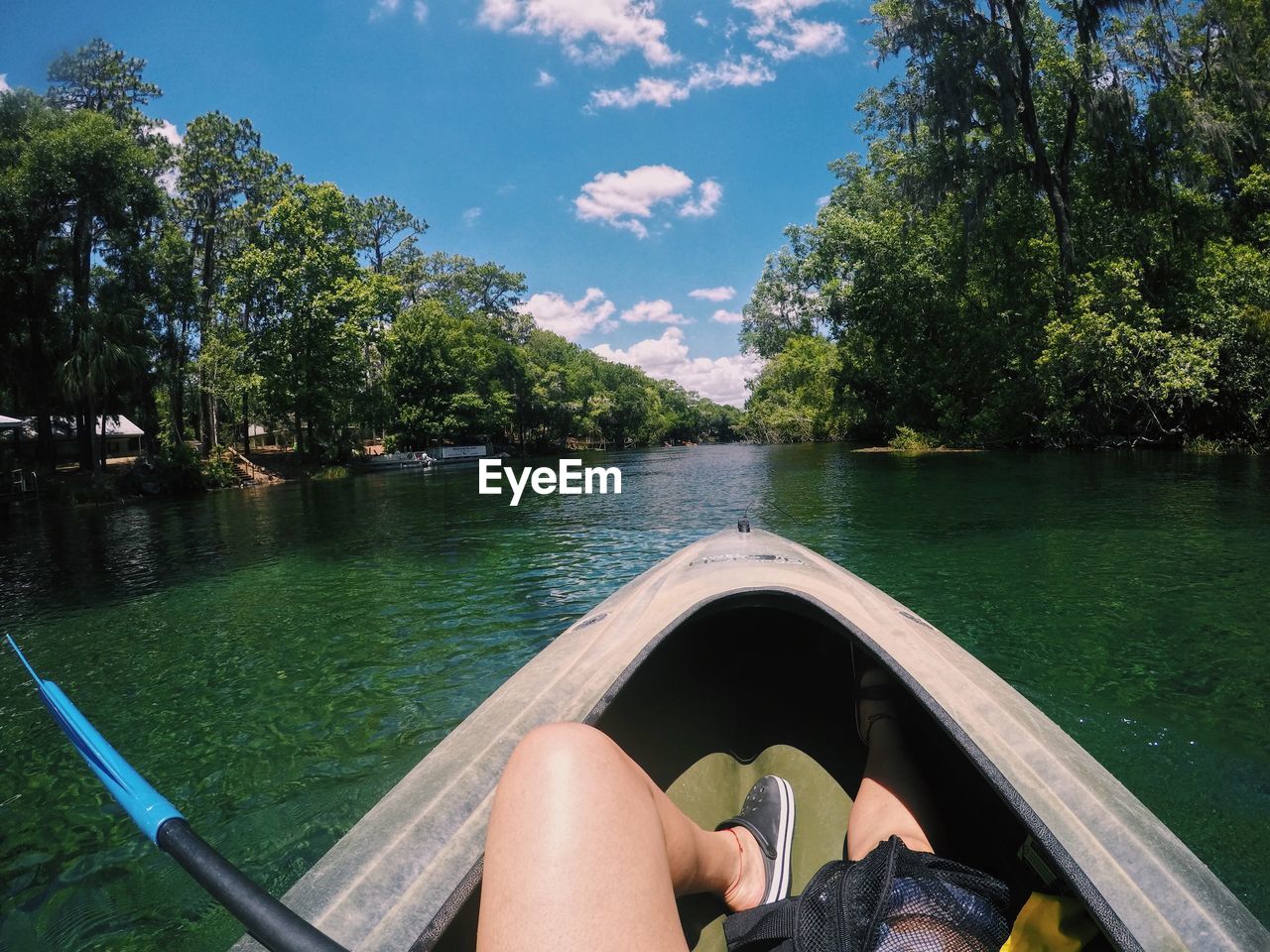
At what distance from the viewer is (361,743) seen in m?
3.99

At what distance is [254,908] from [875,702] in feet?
6.50

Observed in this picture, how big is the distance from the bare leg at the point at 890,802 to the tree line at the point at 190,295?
30.5m

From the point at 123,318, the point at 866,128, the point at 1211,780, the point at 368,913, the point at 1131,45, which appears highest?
the point at 866,128

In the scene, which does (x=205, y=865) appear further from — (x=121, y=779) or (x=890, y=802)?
(x=890, y=802)

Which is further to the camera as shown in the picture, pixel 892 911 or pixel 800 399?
pixel 800 399

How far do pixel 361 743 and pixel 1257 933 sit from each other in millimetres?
4063

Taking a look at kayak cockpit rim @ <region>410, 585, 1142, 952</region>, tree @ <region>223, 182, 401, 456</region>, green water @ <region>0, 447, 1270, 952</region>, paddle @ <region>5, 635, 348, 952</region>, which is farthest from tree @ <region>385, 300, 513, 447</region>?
paddle @ <region>5, 635, 348, 952</region>

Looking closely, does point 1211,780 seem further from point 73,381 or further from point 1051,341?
point 73,381

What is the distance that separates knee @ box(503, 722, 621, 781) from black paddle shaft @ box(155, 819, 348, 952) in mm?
364

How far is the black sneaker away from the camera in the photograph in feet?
6.49

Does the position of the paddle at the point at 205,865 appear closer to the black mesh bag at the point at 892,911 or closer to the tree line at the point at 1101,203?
the black mesh bag at the point at 892,911

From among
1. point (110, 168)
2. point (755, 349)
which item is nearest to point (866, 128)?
point (755, 349)

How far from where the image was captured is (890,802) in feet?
6.50

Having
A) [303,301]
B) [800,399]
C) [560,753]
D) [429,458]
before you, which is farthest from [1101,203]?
[800,399]
